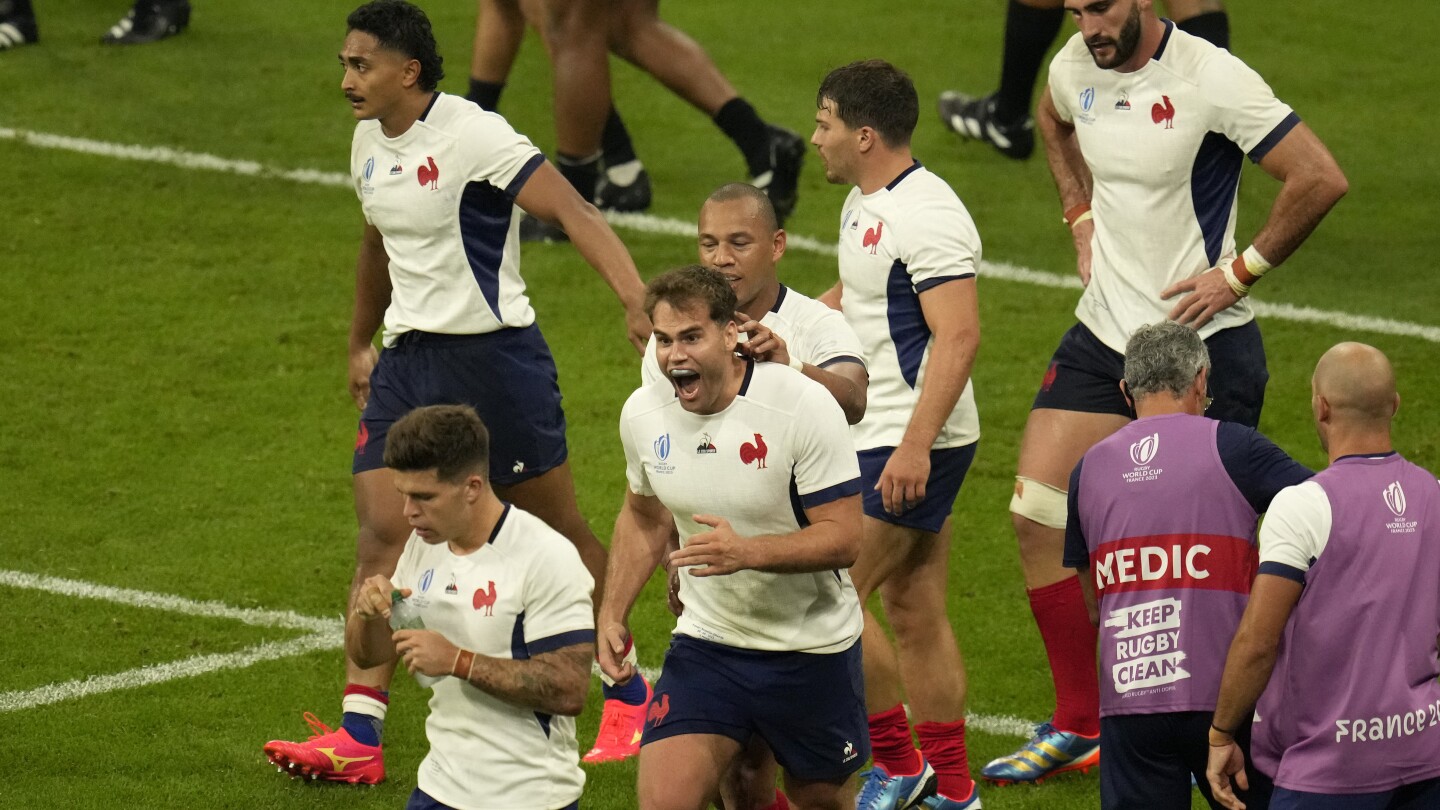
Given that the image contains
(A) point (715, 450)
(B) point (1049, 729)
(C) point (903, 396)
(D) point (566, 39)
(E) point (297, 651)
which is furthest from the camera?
(D) point (566, 39)

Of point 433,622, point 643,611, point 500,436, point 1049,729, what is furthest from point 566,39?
point 433,622

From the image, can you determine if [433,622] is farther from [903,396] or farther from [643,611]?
[643,611]

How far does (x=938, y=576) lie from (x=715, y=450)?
4.82 feet

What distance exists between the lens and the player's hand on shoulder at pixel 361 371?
6.82 metres

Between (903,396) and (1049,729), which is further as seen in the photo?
(1049,729)

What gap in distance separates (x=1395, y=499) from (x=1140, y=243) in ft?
6.34

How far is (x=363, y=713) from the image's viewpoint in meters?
6.29

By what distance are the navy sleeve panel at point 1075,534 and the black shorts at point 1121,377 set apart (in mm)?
1256

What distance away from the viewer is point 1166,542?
4816 mm

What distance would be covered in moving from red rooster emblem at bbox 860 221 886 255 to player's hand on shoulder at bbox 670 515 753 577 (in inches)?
58.4

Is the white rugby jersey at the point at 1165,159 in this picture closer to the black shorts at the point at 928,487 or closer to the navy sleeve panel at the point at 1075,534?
the black shorts at the point at 928,487

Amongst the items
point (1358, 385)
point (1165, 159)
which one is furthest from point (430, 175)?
point (1358, 385)

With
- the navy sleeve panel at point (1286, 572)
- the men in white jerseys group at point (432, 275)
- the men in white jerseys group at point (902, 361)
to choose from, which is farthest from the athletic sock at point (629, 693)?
the navy sleeve panel at point (1286, 572)

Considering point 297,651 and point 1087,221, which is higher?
point 1087,221
